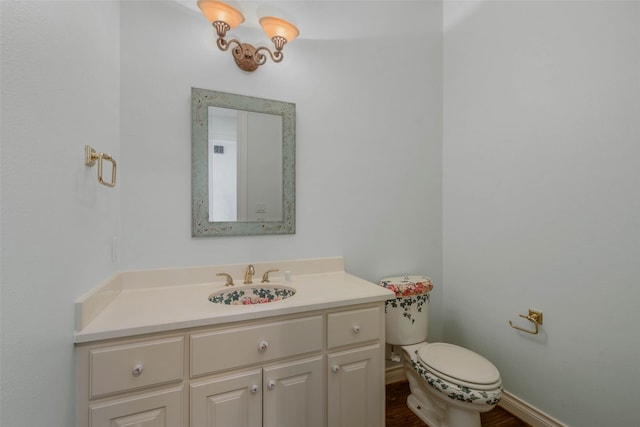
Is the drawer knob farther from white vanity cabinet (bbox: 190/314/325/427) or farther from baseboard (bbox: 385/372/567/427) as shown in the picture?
baseboard (bbox: 385/372/567/427)

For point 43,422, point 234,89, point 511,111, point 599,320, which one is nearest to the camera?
point 43,422

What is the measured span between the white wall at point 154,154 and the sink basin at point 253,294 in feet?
0.63

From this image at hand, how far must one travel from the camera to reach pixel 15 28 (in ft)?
2.03

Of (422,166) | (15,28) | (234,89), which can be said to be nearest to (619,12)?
(422,166)

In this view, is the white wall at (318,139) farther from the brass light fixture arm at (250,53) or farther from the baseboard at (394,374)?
the baseboard at (394,374)

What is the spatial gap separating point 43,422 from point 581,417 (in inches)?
85.6

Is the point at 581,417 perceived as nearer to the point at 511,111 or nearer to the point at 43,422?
the point at 511,111

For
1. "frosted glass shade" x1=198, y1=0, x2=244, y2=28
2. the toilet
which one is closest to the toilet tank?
the toilet

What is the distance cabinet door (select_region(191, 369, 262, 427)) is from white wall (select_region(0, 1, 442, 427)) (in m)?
0.39

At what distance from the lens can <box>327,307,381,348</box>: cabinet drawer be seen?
1338 mm

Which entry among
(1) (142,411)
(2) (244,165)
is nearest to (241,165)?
(2) (244,165)

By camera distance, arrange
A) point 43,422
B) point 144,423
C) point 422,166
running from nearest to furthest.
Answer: point 43,422 < point 144,423 < point 422,166

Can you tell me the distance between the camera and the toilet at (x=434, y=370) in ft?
4.55

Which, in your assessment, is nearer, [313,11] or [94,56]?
[94,56]
